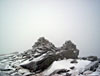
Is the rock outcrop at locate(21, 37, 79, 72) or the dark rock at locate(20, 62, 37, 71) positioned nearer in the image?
the dark rock at locate(20, 62, 37, 71)

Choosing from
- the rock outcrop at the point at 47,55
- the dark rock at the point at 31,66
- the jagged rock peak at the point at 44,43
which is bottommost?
the dark rock at the point at 31,66

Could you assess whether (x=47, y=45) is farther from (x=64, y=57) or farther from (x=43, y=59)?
(x=43, y=59)

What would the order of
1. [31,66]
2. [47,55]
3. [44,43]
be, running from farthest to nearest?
[44,43] < [47,55] < [31,66]

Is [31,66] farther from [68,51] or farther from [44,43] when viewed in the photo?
[68,51]

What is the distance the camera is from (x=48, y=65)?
87.0ft

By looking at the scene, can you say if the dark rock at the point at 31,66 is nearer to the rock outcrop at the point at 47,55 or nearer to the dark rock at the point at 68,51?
the rock outcrop at the point at 47,55

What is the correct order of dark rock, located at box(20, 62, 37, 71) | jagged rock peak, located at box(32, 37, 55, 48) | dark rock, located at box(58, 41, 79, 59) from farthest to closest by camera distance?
jagged rock peak, located at box(32, 37, 55, 48)
dark rock, located at box(58, 41, 79, 59)
dark rock, located at box(20, 62, 37, 71)

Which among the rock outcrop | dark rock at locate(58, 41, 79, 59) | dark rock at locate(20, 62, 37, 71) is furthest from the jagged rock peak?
dark rock at locate(20, 62, 37, 71)

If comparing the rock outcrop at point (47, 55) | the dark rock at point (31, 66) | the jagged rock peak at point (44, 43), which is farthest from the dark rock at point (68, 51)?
the dark rock at point (31, 66)

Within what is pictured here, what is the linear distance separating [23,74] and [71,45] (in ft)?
54.2

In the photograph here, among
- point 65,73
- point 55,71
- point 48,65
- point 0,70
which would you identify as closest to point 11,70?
point 0,70

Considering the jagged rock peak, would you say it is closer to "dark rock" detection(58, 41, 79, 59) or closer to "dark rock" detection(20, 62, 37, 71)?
"dark rock" detection(58, 41, 79, 59)

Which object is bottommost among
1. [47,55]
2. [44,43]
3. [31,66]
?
[31,66]

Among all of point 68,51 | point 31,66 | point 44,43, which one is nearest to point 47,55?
point 31,66
